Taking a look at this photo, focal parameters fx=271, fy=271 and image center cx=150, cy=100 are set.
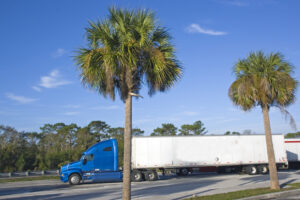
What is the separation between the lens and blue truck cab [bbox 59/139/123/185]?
2088 centimetres

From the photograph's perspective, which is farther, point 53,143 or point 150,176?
point 53,143

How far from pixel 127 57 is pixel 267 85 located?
804cm

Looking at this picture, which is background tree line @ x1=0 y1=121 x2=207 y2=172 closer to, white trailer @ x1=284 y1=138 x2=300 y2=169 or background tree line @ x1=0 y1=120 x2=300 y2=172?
background tree line @ x1=0 y1=120 x2=300 y2=172

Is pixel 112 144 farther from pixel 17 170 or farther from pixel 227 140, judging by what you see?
pixel 17 170

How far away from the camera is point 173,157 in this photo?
23125 mm

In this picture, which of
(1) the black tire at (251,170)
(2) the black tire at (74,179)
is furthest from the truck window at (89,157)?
(1) the black tire at (251,170)

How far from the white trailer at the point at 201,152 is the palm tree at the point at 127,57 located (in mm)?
13803

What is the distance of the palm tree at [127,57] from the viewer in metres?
8.82

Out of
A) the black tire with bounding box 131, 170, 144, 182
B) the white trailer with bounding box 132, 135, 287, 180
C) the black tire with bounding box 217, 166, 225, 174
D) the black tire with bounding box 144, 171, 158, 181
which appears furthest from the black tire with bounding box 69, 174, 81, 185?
the black tire with bounding box 217, 166, 225, 174

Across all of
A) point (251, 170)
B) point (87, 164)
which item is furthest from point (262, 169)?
point (87, 164)

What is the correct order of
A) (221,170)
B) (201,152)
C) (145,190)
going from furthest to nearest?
(221,170) → (201,152) → (145,190)

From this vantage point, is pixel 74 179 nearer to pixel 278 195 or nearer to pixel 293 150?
pixel 278 195

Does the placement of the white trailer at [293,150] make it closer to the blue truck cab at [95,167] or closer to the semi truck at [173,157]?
the semi truck at [173,157]

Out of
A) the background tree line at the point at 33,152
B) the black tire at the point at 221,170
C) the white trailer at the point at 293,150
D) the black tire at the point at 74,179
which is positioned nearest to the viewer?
the black tire at the point at 74,179
